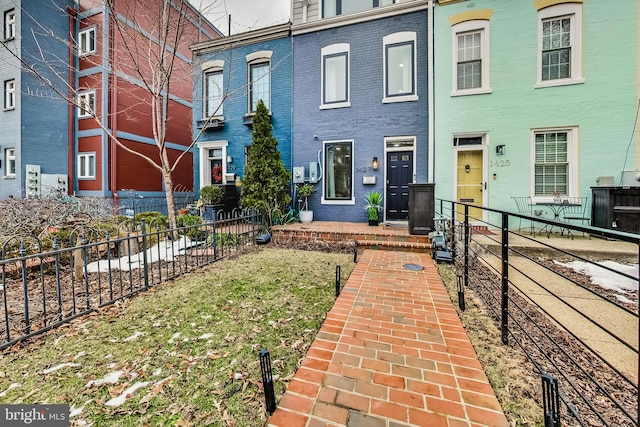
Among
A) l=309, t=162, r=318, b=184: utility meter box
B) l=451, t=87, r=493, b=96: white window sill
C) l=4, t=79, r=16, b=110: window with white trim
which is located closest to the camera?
l=451, t=87, r=493, b=96: white window sill

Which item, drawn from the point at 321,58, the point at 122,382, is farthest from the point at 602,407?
the point at 321,58

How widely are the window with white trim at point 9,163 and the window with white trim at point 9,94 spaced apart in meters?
1.77

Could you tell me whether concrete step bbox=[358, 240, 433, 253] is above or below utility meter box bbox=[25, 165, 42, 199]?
below

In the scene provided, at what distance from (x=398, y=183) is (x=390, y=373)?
6.62 m

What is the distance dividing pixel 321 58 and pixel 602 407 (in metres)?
9.40

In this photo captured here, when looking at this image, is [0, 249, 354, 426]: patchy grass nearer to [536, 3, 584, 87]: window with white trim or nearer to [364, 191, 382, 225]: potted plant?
[364, 191, 382, 225]: potted plant

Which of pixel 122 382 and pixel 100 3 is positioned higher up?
pixel 100 3

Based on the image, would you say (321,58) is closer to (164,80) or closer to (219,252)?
(164,80)

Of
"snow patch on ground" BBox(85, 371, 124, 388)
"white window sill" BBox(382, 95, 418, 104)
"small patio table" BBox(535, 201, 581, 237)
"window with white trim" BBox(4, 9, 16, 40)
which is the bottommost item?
"snow patch on ground" BBox(85, 371, 124, 388)

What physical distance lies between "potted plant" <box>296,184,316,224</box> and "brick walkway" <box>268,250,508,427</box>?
4973 millimetres

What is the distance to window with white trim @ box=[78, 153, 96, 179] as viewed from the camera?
11391 millimetres

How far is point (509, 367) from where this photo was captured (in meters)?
2.04

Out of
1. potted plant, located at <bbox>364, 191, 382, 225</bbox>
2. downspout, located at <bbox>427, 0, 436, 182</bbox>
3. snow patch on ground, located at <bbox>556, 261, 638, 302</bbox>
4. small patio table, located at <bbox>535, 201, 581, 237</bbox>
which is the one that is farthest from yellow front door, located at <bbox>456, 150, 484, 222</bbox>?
snow patch on ground, located at <bbox>556, 261, 638, 302</bbox>

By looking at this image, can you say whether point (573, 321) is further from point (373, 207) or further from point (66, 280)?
point (66, 280)
